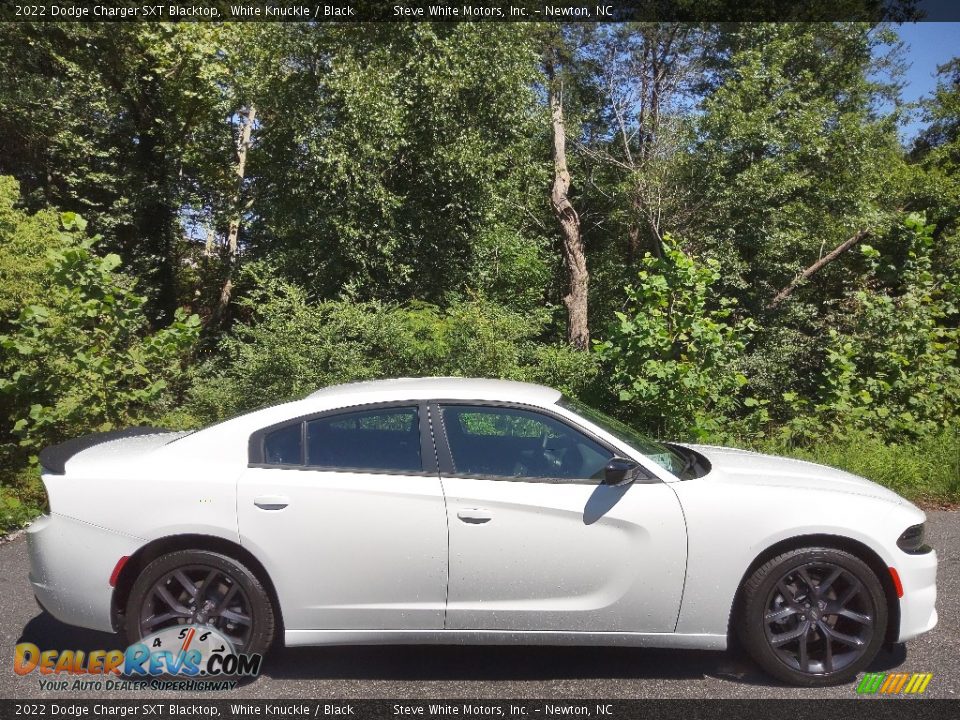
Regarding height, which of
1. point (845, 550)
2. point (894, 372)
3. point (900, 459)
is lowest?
point (900, 459)

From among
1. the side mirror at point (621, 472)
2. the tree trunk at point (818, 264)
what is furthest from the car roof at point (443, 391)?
the tree trunk at point (818, 264)

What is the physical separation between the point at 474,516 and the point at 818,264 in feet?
49.0

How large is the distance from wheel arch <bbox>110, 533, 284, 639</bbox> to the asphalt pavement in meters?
0.43

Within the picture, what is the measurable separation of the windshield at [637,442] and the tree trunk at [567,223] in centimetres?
1617

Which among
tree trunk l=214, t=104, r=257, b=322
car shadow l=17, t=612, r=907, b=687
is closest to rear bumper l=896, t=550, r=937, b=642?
car shadow l=17, t=612, r=907, b=687

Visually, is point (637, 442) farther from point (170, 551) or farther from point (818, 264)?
point (818, 264)

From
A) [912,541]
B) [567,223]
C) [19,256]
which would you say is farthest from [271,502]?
[567,223]

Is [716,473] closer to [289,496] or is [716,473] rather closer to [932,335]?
[289,496]

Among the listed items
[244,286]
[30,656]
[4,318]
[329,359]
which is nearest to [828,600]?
[30,656]

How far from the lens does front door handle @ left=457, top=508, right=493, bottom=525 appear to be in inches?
158

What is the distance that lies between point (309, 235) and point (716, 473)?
11.3 m

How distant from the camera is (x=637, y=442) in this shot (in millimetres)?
4559

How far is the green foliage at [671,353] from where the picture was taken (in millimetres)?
8227

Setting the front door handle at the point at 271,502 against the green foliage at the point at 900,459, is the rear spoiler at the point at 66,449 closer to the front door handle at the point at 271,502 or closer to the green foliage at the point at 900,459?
the front door handle at the point at 271,502
